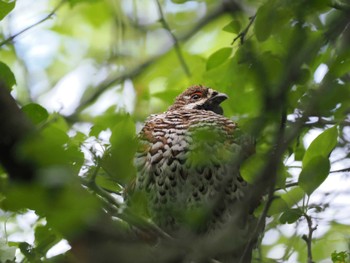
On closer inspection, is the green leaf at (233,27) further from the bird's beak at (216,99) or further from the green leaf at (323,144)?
→ the bird's beak at (216,99)

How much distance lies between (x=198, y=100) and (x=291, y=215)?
102 inches

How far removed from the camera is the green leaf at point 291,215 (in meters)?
3.12

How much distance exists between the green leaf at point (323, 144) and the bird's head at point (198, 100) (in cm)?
235

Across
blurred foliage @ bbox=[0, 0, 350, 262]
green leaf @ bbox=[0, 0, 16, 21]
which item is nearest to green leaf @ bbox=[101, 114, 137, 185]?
blurred foliage @ bbox=[0, 0, 350, 262]

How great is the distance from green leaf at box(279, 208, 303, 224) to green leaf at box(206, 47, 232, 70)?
124 centimetres

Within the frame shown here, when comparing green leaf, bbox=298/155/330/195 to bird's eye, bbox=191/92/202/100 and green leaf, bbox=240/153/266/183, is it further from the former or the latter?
bird's eye, bbox=191/92/202/100

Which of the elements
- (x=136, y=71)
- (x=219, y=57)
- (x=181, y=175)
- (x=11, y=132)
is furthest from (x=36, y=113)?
(x=136, y=71)

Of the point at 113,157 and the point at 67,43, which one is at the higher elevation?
the point at 67,43

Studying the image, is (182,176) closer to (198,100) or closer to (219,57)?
(219,57)

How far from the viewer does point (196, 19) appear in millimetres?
6090

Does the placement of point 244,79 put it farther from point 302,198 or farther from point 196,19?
point 196,19

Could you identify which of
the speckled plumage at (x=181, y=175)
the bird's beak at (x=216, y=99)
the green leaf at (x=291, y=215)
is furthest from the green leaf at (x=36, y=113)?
the bird's beak at (x=216, y=99)

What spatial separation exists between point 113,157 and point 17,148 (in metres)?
0.29

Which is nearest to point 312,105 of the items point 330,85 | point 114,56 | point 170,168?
point 330,85
